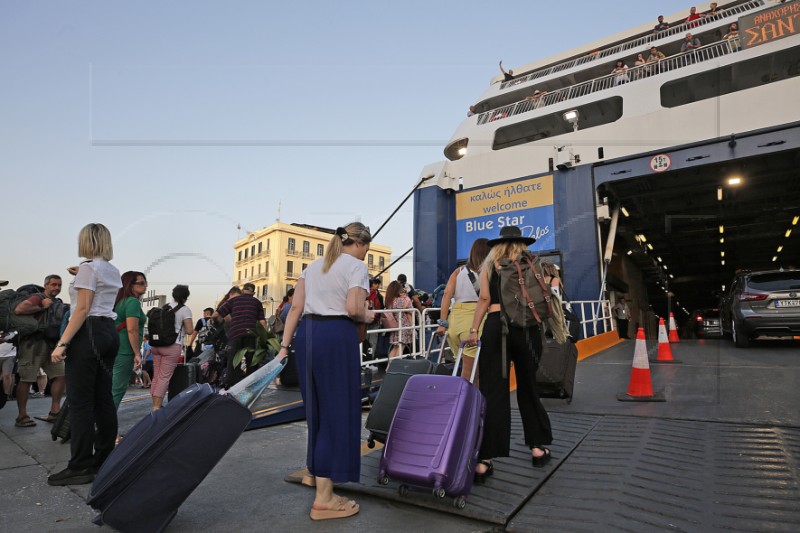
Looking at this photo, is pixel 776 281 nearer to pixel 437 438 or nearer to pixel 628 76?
pixel 437 438

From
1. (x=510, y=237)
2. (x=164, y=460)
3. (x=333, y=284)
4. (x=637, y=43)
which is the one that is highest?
(x=637, y=43)

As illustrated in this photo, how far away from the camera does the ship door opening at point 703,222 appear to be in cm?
1198

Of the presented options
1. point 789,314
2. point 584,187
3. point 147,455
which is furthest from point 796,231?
point 147,455

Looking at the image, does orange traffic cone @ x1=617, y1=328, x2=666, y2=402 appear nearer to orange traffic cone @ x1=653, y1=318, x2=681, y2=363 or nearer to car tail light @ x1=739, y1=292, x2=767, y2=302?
orange traffic cone @ x1=653, y1=318, x2=681, y2=363

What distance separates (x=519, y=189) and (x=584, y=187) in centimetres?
176

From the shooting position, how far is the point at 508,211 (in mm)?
13109

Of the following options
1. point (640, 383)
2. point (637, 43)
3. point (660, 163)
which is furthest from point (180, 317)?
point (637, 43)

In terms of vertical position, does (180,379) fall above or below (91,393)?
below

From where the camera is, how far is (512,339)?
282cm

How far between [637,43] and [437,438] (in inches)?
702

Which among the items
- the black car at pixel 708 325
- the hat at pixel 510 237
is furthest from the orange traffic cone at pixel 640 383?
the black car at pixel 708 325

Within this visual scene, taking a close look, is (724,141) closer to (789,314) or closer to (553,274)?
(789,314)

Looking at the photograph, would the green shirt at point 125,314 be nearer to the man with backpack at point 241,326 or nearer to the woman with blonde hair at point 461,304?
the man with backpack at point 241,326

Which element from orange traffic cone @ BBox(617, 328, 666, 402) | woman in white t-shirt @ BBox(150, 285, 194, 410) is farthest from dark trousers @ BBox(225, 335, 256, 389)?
orange traffic cone @ BBox(617, 328, 666, 402)
